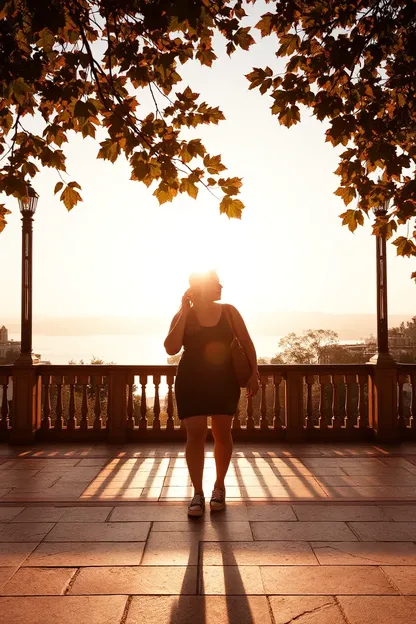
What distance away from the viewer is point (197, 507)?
14.1 feet

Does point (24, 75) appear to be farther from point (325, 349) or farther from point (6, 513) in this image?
point (325, 349)

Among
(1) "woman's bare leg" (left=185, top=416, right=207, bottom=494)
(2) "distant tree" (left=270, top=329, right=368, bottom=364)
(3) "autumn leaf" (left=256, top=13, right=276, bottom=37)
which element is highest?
(3) "autumn leaf" (left=256, top=13, right=276, bottom=37)

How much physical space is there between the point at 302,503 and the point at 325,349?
58.4 metres

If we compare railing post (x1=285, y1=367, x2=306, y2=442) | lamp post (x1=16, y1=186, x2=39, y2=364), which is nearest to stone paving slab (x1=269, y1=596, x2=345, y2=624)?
railing post (x1=285, y1=367, x2=306, y2=442)

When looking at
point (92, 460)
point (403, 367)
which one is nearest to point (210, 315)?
point (92, 460)

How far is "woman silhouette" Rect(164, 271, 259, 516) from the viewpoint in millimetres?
4379

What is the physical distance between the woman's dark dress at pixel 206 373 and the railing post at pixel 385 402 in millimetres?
3782

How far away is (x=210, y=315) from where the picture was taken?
177 inches

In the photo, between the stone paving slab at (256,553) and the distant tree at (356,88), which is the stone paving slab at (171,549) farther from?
the distant tree at (356,88)

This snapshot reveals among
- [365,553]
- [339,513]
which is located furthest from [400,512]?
[365,553]

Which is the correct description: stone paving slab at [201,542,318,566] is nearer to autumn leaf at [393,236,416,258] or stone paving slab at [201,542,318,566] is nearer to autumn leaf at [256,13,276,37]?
autumn leaf at [393,236,416,258]

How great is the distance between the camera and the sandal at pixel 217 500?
4441 millimetres

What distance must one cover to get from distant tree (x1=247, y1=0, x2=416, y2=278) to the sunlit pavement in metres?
2.08

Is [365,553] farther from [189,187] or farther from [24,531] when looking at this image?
[189,187]
